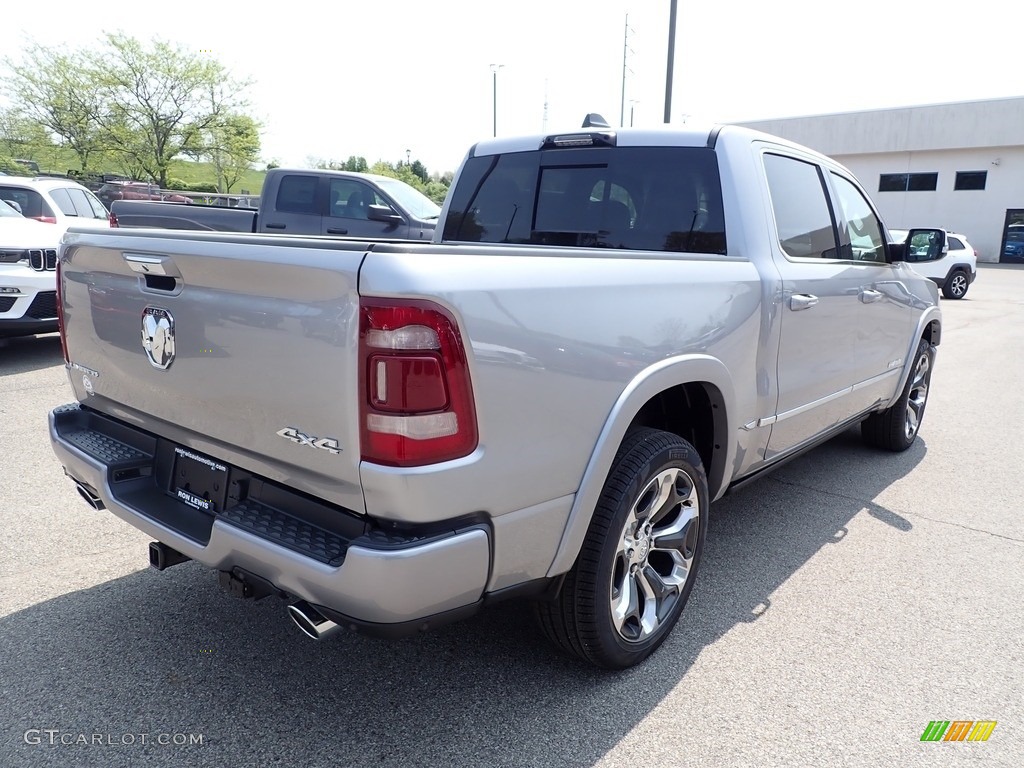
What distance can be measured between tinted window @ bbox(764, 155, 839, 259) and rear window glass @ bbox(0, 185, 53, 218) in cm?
872

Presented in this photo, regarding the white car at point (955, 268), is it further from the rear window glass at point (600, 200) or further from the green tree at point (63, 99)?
the green tree at point (63, 99)

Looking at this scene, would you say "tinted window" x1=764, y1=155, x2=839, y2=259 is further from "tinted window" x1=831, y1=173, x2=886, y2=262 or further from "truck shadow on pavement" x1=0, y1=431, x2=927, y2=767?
"truck shadow on pavement" x1=0, y1=431, x2=927, y2=767

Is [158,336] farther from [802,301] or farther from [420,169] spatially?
[420,169]

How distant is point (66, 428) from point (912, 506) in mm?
4466

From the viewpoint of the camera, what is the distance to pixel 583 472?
2318 mm

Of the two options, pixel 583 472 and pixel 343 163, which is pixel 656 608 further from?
pixel 343 163

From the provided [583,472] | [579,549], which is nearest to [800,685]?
[579,549]

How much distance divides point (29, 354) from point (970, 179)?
3758 cm

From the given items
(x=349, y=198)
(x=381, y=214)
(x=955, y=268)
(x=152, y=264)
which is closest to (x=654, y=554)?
(x=152, y=264)

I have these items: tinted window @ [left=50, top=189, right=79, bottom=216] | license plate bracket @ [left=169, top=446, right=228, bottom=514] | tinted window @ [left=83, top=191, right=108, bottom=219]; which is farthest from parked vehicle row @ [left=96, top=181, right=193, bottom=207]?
license plate bracket @ [left=169, top=446, right=228, bottom=514]

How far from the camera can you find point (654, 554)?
293 cm

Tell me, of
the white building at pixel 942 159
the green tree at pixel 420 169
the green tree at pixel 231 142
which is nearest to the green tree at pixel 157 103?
the green tree at pixel 231 142

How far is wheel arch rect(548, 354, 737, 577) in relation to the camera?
2.33 meters

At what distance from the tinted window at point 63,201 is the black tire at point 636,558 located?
9.26 m
